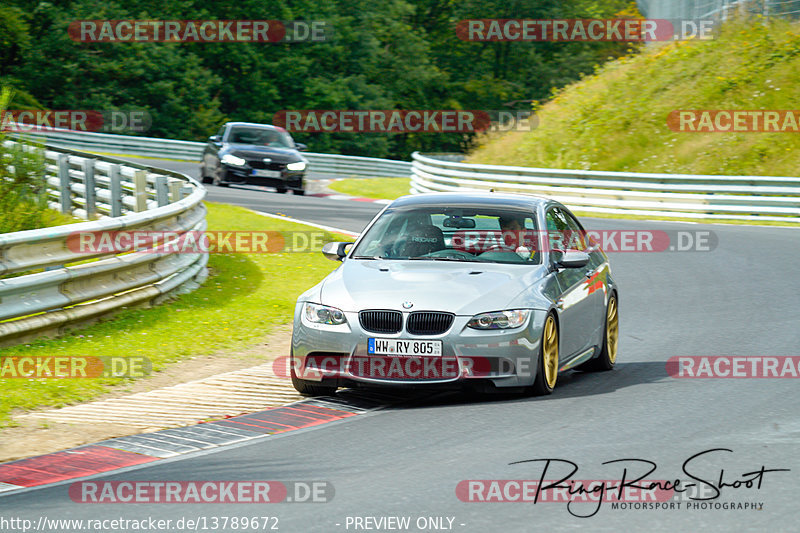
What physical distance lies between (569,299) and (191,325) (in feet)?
13.5

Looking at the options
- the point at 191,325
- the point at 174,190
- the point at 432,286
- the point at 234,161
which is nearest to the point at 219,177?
the point at 234,161

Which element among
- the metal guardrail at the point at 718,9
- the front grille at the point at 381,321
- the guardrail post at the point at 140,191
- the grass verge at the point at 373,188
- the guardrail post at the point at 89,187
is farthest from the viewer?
the metal guardrail at the point at 718,9

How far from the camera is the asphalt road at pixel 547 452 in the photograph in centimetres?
574

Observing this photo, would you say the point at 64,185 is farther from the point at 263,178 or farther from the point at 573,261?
the point at 573,261

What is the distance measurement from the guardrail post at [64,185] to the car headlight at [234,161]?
1089 cm

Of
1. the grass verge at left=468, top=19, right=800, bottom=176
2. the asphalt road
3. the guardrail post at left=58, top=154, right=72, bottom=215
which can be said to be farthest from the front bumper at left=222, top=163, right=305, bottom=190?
the asphalt road

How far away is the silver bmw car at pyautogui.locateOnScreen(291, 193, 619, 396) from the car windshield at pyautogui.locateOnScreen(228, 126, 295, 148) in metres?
20.9

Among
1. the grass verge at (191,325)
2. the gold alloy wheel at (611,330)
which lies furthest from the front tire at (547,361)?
the grass verge at (191,325)

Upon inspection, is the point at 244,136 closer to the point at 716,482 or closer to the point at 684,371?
the point at 684,371

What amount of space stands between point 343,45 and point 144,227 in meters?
54.2

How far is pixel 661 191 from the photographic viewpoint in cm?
2727

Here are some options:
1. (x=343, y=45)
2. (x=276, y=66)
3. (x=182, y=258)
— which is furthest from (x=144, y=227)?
(x=343, y=45)

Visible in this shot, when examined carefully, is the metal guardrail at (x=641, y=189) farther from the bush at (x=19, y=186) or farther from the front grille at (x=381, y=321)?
the front grille at (x=381, y=321)

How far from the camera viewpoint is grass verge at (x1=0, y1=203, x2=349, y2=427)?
8.88m
